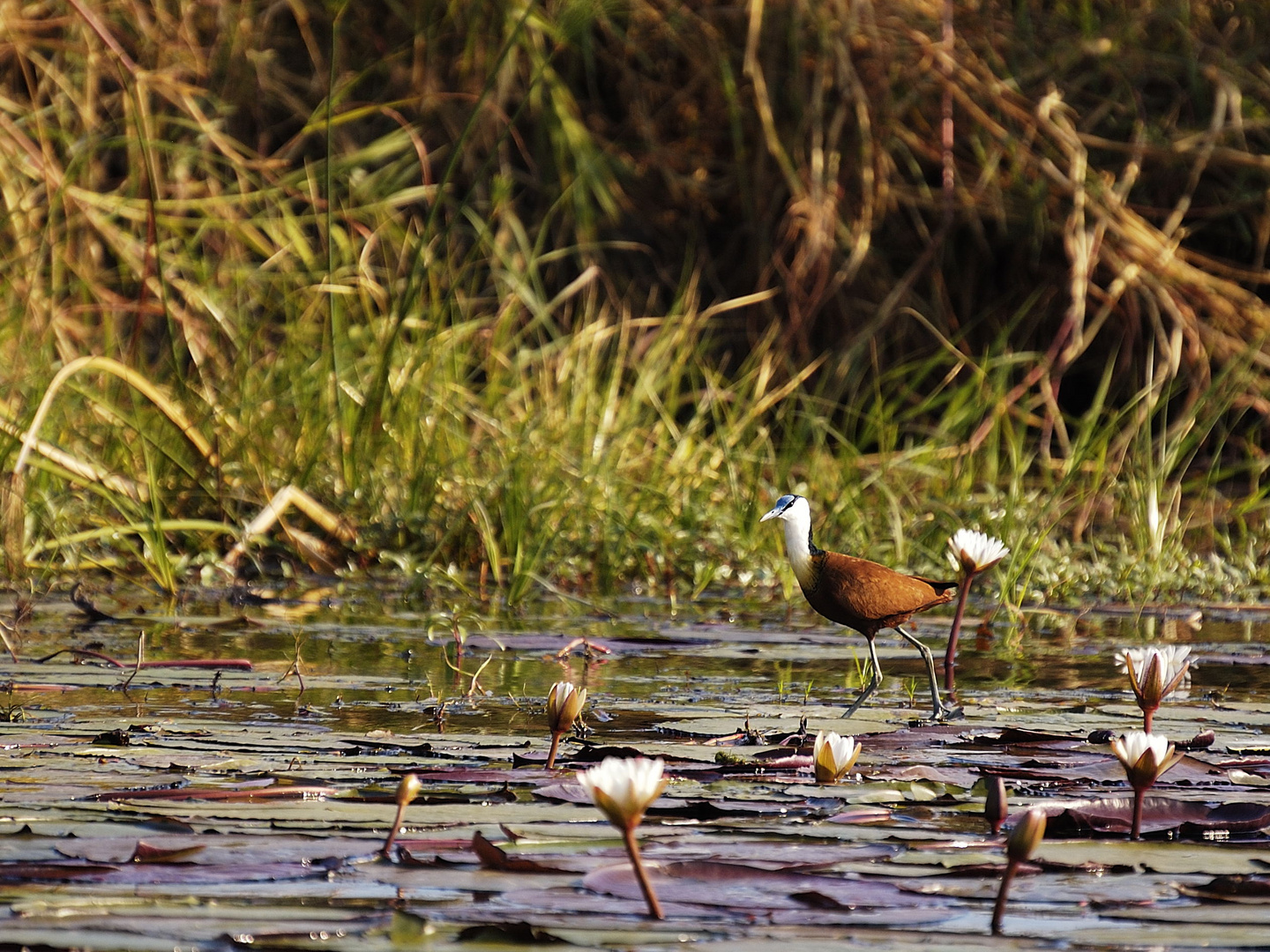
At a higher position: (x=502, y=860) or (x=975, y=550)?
(x=975, y=550)

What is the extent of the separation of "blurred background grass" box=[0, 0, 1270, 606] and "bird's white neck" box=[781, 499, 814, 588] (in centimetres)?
161

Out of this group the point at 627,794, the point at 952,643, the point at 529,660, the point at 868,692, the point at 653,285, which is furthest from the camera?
the point at 653,285

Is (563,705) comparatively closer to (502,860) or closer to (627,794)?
(502,860)

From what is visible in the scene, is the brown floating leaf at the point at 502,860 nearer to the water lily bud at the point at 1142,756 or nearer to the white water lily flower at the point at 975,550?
the water lily bud at the point at 1142,756

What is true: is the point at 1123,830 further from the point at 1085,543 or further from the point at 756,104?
the point at 756,104

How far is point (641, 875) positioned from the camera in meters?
1.46

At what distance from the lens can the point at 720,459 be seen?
609 centimetres

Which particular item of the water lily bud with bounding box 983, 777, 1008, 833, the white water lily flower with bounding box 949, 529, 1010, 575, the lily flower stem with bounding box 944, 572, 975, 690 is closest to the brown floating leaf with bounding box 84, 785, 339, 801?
the water lily bud with bounding box 983, 777, 1008, 833

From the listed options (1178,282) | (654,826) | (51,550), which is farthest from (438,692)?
(1178,282)

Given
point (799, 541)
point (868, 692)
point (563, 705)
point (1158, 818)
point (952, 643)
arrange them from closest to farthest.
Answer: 1. point (1158, 818)
2. point (563, 705)
3. point (868, 692)
4. point (799, 541)
5. point (952, 643)

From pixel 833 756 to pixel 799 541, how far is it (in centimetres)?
88

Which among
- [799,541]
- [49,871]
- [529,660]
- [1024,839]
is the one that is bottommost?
[49,871]

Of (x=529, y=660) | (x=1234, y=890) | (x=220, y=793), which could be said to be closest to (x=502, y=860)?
(x=220, y=793)

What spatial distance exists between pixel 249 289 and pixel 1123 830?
5404mm
